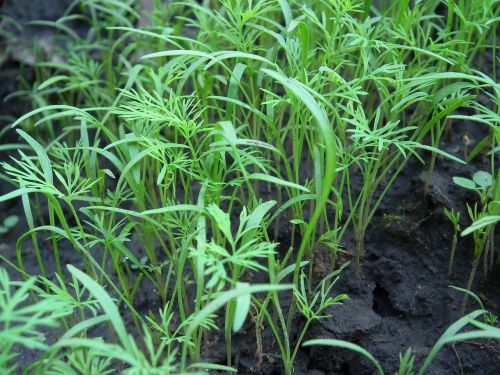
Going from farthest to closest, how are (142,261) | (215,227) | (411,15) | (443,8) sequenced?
1. (443,8)
2. (142,261)
3. (411,15)
4. (215,227)

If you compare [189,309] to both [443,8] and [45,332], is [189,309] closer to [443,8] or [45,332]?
[45,332]

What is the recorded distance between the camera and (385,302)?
1570mm

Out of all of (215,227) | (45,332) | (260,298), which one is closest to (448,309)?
(260,298)

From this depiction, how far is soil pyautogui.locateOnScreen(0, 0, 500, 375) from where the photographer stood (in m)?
1.43

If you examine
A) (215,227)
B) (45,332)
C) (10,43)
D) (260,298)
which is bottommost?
(45,332)

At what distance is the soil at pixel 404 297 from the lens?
143 centimetres

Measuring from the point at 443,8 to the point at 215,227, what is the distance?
1244mm

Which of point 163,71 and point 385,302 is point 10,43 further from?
point 385,302

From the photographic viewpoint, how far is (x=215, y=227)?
4.69 feet

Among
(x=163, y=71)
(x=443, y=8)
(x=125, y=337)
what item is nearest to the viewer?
(x=125, y=337)

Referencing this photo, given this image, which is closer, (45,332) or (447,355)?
(447,355)

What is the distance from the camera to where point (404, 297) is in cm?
155

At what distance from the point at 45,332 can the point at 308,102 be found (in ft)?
3.39

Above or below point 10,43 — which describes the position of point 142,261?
below
